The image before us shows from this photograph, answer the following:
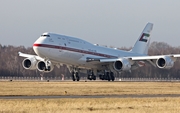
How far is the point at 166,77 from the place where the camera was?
106500 millimetres

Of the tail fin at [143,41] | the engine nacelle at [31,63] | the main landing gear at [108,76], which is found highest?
the tail fin at [143,41]

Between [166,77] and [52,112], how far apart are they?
274 ft

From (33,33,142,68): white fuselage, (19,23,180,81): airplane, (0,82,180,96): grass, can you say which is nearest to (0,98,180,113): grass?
(0,82,180,96): grass

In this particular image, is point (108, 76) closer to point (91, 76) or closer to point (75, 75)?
point (91, 76)

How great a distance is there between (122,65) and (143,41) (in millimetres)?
17351

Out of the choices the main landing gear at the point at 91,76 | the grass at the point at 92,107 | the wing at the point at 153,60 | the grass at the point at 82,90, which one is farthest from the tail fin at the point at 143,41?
the grass at the point at 92,107

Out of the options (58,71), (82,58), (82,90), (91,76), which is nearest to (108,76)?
(91,76)

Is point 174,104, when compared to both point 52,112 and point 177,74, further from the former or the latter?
point 177,74

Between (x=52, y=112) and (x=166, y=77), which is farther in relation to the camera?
(x=166, y=77)

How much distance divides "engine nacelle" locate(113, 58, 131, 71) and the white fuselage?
132 inches

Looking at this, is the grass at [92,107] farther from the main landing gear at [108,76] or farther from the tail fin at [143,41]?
the tail fin at [143,41]

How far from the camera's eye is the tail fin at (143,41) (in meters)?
85.7

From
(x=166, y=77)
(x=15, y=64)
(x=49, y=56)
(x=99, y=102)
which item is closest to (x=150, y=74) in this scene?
(x=166, y=77)

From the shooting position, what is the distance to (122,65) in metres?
70.8
